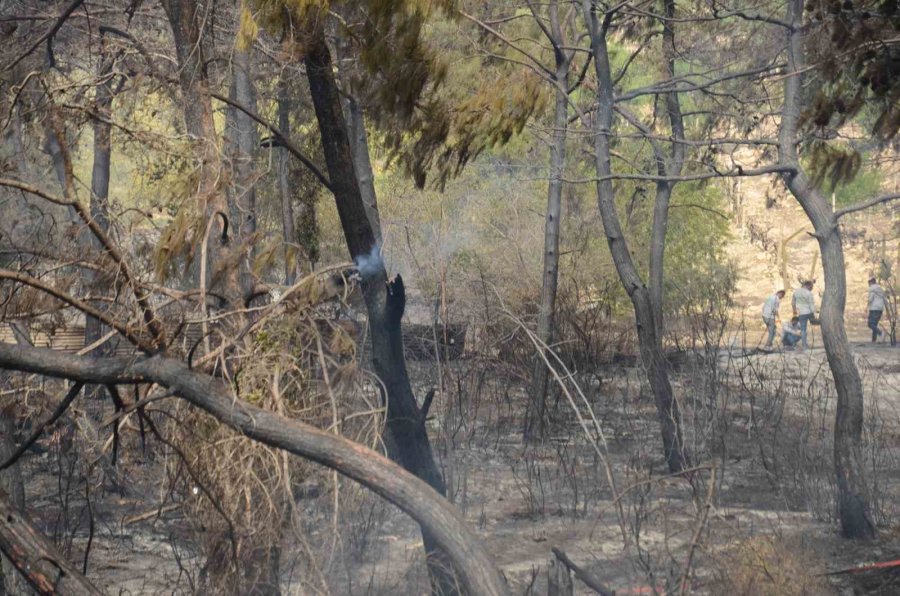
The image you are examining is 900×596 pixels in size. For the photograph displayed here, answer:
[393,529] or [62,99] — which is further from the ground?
[62,99]

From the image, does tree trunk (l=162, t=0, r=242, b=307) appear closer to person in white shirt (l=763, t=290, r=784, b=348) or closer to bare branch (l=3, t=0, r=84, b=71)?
bare branch (l=3, t=0, r=84, b=71)

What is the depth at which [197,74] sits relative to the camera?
8.20 m

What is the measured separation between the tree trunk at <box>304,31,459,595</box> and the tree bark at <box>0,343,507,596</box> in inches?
108

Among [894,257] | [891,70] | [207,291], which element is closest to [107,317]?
[207,291]

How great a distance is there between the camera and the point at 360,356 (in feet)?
26.0

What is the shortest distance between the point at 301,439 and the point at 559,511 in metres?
6.43

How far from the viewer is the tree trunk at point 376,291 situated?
8.52 metres

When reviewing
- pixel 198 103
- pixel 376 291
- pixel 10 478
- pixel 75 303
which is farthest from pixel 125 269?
pixel 10 478

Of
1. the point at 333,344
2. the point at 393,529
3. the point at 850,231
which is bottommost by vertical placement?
the point at 393,529

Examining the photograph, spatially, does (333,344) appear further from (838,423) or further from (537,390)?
(537,390)

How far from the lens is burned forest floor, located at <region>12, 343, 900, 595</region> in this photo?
7930mm

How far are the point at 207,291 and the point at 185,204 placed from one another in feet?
2.40

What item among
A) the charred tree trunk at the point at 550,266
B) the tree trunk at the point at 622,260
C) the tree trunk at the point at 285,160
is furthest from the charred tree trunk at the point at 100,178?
the charred tree trunk at the point at 550,266

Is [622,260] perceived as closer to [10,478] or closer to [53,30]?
[10,478]
